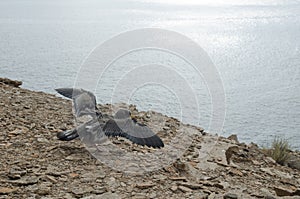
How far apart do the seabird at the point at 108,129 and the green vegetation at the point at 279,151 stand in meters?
0.79

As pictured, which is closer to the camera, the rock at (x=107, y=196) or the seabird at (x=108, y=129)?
the rock at (x=107, y=196)

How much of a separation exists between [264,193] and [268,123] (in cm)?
104

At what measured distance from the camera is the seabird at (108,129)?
4.83 ft

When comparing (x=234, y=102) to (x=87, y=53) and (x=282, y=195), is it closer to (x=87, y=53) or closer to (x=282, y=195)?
(x=282, y=195)

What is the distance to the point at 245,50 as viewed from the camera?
3732 millimetres

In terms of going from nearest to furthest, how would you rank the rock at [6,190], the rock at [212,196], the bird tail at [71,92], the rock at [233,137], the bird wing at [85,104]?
the rock at [6,190] → the rock at [212,196] → the bird wing at [85,104] → the bird tail at [71,92] → the rock at [233,137]

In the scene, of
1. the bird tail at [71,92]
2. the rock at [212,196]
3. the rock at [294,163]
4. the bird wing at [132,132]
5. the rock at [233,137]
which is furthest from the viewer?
the rock at [233,137]

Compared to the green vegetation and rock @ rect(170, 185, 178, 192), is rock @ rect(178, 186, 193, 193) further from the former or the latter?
the green vegetation

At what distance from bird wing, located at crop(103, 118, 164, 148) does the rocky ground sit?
122mm

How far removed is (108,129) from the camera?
4.94 ft

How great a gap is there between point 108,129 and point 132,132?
9 centimetres

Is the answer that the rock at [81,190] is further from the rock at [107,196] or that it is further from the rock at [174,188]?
the rock at [174,188]

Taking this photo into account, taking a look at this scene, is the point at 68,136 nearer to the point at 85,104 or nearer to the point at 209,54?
the point at 85,104

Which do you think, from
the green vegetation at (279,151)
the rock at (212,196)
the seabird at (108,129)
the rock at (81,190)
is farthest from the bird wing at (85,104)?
the green vegetation at (279,151)
